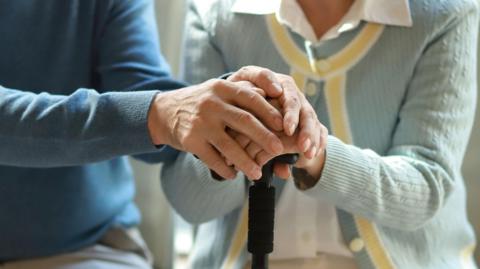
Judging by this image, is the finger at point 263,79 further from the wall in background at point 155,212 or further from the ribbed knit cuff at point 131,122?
the wall in background at point 155,212

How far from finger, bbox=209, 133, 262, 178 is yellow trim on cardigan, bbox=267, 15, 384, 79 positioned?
0.29 metres

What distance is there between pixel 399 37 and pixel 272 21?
0.21 m

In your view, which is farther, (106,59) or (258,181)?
(106,59)

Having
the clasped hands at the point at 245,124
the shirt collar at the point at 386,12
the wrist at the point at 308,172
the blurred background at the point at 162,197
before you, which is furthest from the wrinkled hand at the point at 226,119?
the blurred background at the point at 162,197

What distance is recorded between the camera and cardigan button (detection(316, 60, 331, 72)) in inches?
42.3

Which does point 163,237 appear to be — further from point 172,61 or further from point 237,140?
point 237,140

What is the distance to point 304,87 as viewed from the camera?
42.6 inches

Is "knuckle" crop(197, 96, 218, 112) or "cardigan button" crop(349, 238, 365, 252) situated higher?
"knuckle" crop(197, 96, 218, 112)

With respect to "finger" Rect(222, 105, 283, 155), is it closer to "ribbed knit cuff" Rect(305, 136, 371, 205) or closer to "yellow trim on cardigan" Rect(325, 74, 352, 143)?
"ribbed knit cuff" Rect(305, 136, 371, 205)

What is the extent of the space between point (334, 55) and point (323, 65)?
0.02 meters

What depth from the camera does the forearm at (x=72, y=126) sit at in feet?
3.11

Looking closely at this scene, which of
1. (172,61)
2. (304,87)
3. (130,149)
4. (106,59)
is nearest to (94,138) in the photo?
(130,149)

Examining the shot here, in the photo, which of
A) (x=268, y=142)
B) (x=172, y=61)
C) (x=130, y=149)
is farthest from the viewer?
(x=172, y=61)

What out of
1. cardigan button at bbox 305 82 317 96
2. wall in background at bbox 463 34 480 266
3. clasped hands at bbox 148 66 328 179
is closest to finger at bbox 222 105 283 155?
clasped hands at bbox 148 66 328 179
